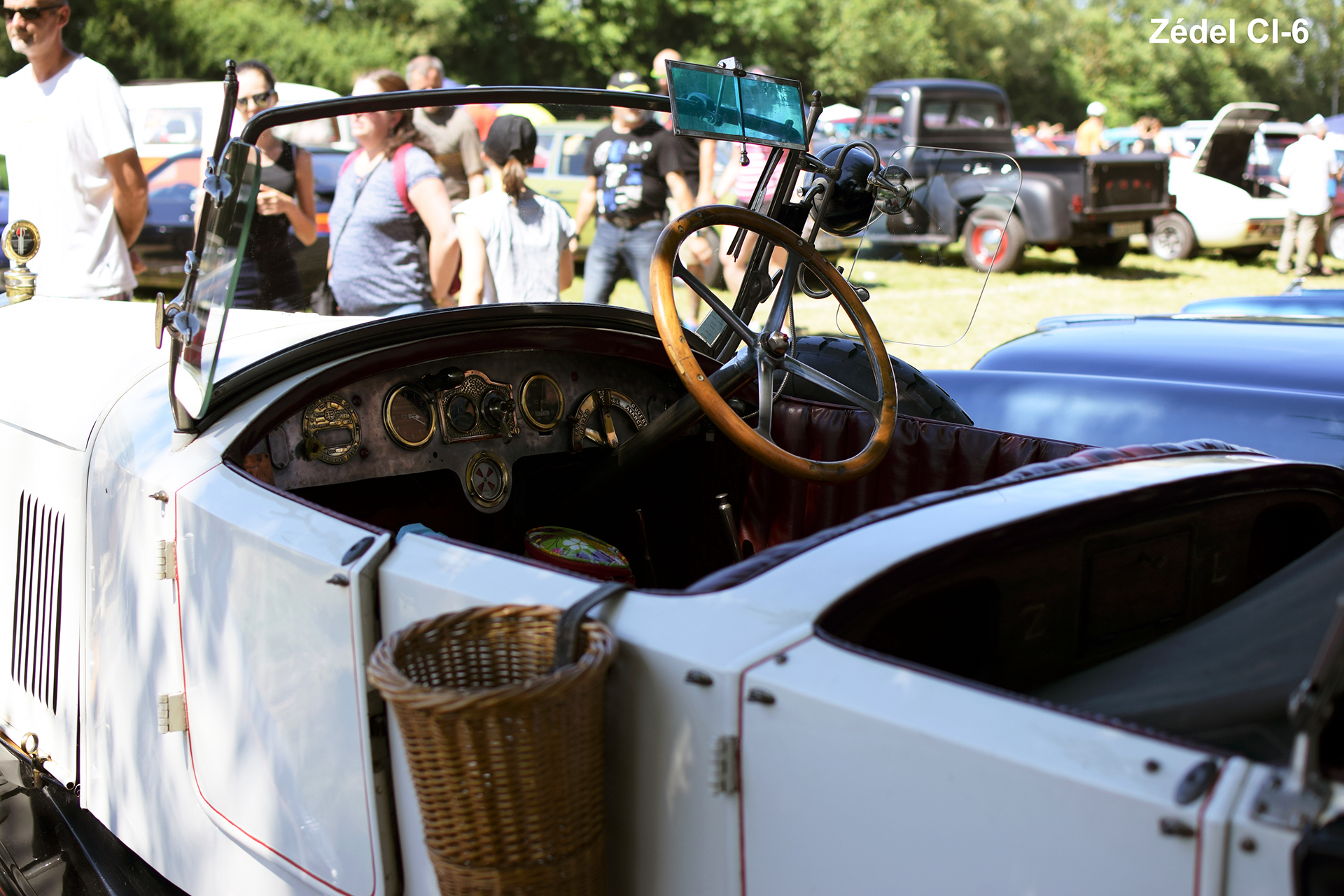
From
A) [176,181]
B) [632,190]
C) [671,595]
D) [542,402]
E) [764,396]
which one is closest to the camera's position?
[671,595]

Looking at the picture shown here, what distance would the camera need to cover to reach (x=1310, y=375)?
139 inches

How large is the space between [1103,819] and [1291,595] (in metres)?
0.63

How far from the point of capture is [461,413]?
2.66 metres

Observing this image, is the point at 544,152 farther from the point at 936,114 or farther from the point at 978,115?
the point at 978,115

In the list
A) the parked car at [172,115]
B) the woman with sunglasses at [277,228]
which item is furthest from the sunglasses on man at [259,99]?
the parked car at [172,115]

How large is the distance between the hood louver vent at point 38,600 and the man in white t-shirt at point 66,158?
1.71 m

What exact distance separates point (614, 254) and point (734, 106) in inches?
124

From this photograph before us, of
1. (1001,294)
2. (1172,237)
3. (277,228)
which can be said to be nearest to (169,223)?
(277,228)

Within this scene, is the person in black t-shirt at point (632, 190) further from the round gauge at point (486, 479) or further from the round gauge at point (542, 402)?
the round gauge at point (486, 479)

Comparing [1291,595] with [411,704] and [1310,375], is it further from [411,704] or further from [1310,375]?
[1310,375]

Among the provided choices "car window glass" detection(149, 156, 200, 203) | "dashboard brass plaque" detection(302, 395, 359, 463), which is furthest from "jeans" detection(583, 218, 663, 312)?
"car window glass" detection(149, 156, 200, 203)

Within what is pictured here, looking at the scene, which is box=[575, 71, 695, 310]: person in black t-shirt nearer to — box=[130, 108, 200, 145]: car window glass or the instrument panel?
the instrument panel

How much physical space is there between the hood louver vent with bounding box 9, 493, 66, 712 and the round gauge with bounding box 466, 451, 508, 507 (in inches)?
34.1

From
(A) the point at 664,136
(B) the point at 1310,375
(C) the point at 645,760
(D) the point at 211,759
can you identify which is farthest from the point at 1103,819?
(A) the point at 664,136
